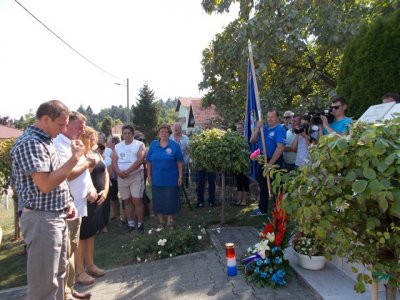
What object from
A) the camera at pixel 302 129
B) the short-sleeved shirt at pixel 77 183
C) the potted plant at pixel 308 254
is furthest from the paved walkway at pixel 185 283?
the camera at pixel 302 129

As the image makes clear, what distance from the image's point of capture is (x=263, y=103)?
975cm

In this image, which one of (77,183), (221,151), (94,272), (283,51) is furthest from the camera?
(283,51)

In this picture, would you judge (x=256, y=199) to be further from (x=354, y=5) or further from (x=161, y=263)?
(x=354, y=5)

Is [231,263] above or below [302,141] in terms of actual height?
below

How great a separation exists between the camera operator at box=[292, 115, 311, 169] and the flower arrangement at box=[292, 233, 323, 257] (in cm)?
185

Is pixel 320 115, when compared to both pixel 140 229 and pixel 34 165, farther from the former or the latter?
pixel 34 165

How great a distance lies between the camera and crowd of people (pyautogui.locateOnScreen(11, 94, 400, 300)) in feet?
8.56

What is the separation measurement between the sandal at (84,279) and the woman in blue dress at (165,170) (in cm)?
208

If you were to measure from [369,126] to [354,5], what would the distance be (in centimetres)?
822

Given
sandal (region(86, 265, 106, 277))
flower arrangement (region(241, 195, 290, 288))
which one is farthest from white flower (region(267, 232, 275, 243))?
sandal (region(86, 265, 106, 277))

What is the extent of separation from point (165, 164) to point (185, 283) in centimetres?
242

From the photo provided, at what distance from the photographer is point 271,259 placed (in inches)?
145

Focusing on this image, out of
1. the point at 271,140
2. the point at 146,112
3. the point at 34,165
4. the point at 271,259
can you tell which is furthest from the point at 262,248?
the point at 146,112

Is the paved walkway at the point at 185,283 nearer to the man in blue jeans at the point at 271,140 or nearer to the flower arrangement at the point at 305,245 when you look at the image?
the flower arrangement at the point at 305,245
